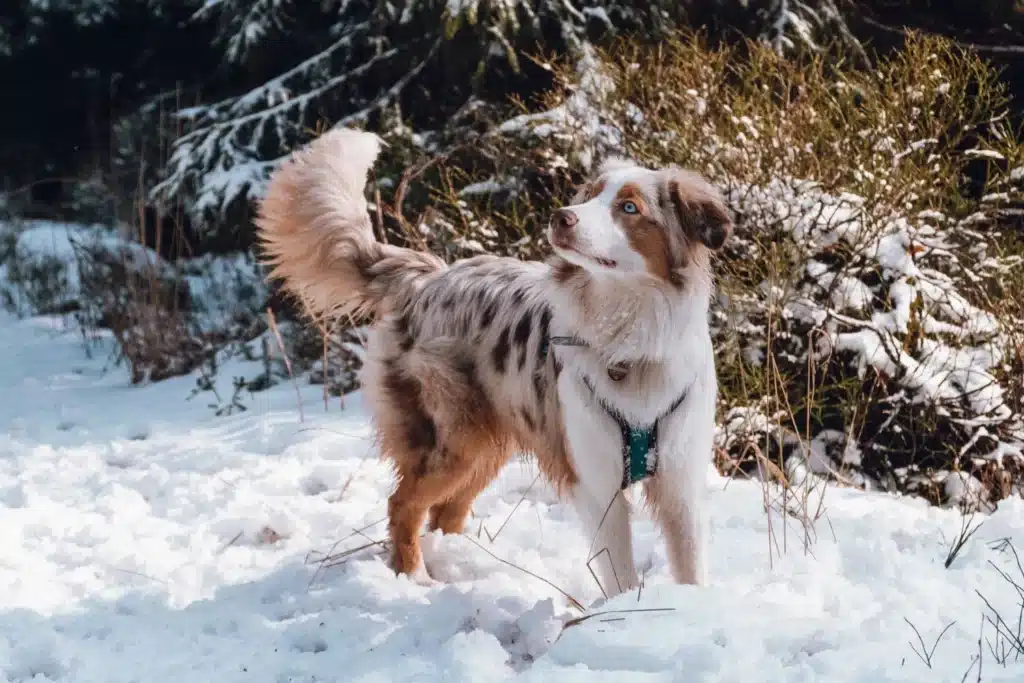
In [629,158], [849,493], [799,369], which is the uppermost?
[629,158]

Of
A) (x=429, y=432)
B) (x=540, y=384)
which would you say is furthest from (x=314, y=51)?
(x=540, y=384)

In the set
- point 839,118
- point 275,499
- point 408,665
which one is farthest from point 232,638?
point 839,118

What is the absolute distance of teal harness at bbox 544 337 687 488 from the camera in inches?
129

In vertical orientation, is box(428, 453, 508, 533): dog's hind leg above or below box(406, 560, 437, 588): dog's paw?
above

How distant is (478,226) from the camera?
19.5ft

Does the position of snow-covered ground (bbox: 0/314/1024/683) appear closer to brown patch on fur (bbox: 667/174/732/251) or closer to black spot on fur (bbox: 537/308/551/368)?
black spot on fur (bbox: 537/308/551/368)

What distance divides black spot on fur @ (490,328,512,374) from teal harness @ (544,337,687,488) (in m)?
0.52

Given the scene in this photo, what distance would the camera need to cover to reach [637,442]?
328 cm

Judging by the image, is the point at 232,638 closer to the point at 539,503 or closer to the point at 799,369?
the point at 539,503

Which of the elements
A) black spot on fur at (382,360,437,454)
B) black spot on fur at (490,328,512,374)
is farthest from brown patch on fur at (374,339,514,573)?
black spot on fur at (490,328,512,374)

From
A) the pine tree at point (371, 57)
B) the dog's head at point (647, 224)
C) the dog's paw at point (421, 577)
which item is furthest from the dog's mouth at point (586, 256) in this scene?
the pine tree at point (371, 57)

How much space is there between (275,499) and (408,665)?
1.82 meters

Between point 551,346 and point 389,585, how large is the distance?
42.7 inches

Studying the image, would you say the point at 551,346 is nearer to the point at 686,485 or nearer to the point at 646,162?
the point at 686,485
